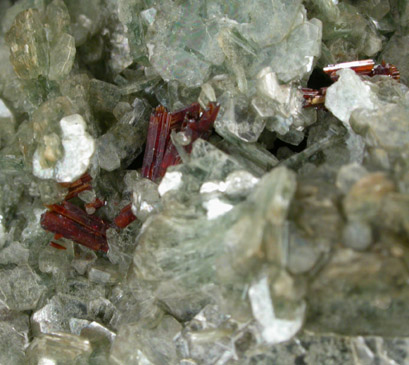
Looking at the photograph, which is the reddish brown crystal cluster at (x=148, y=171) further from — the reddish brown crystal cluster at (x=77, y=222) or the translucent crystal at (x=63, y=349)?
the translucent crystal at (x=63, y=349)

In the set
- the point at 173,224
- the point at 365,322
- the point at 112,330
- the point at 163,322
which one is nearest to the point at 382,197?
the point at 365,322

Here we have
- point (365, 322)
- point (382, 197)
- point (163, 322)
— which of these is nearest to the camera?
point (382, 197)

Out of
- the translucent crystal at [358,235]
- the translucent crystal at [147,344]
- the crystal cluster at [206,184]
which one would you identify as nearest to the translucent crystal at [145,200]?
the crystal cluster at [206,184]

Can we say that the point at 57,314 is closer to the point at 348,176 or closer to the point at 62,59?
the point at 62,59

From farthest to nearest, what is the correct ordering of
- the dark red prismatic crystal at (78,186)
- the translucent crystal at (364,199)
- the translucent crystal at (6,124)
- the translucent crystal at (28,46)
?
the translucent crystal at (6,124) → the translucent crystal at (28,46) → the dark red prismatic crystal at (78,186) → the translucent crystal at (364,199)

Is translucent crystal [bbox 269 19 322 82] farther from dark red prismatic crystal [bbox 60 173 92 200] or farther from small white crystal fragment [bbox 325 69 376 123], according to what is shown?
dark red prismatic crystal [bbox 60 173 92 200]

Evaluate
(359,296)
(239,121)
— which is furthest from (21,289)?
(359,296)

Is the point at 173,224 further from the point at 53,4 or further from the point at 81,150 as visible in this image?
the point at 53,4
